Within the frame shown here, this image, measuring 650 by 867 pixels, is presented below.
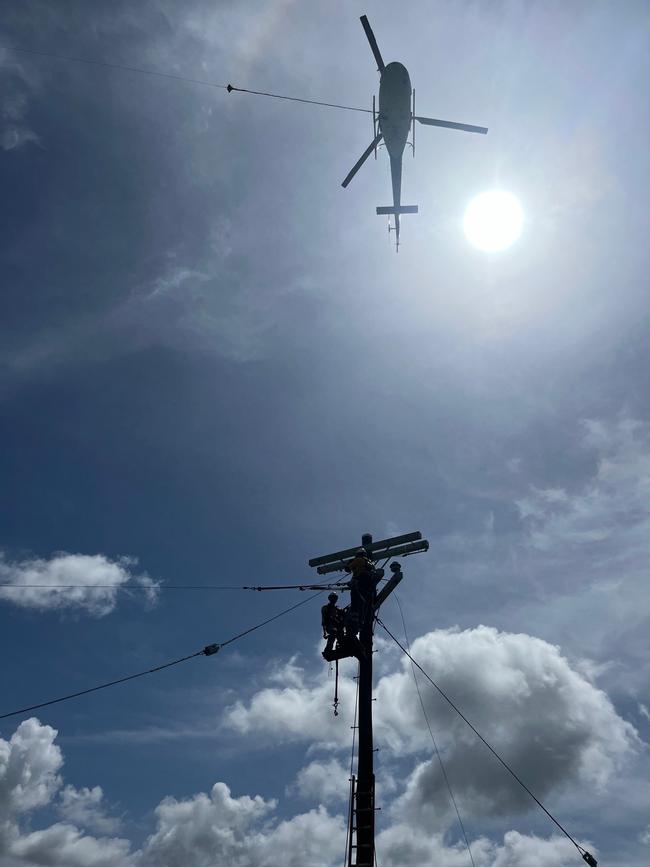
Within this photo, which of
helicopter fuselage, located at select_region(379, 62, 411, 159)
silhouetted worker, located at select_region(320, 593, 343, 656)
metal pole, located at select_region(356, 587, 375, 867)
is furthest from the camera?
helicopter fuselage, located at select_region(379, 62, 411, 159)

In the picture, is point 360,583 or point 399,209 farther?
point 399,209

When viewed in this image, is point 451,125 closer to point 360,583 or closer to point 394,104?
point 394,104

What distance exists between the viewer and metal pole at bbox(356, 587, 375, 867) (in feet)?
47.6

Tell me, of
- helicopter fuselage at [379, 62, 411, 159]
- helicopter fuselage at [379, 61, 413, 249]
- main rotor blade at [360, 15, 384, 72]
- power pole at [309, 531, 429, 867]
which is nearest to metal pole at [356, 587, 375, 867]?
power pole at [309, 531, 429, 867]

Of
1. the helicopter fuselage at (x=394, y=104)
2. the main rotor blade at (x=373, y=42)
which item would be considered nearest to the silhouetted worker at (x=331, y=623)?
the helicopter fuselage at (x=394, y=104)

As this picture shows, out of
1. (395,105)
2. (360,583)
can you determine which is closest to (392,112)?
(395,105)

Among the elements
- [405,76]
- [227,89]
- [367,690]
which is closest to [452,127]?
[405,76]

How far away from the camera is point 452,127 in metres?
25.8

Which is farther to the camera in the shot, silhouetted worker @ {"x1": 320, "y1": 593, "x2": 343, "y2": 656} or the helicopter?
the helicopter

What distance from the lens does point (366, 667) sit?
16828mm

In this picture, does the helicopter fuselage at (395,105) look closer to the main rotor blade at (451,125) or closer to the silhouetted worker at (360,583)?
the main rotor blade at (451,125)

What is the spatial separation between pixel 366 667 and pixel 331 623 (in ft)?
5.10

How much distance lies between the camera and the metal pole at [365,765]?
14.5 metres

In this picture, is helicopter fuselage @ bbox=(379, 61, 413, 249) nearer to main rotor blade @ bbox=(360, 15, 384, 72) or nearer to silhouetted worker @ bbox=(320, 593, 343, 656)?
main rotor blade @ bbox=(360, 15, 384, 72)
